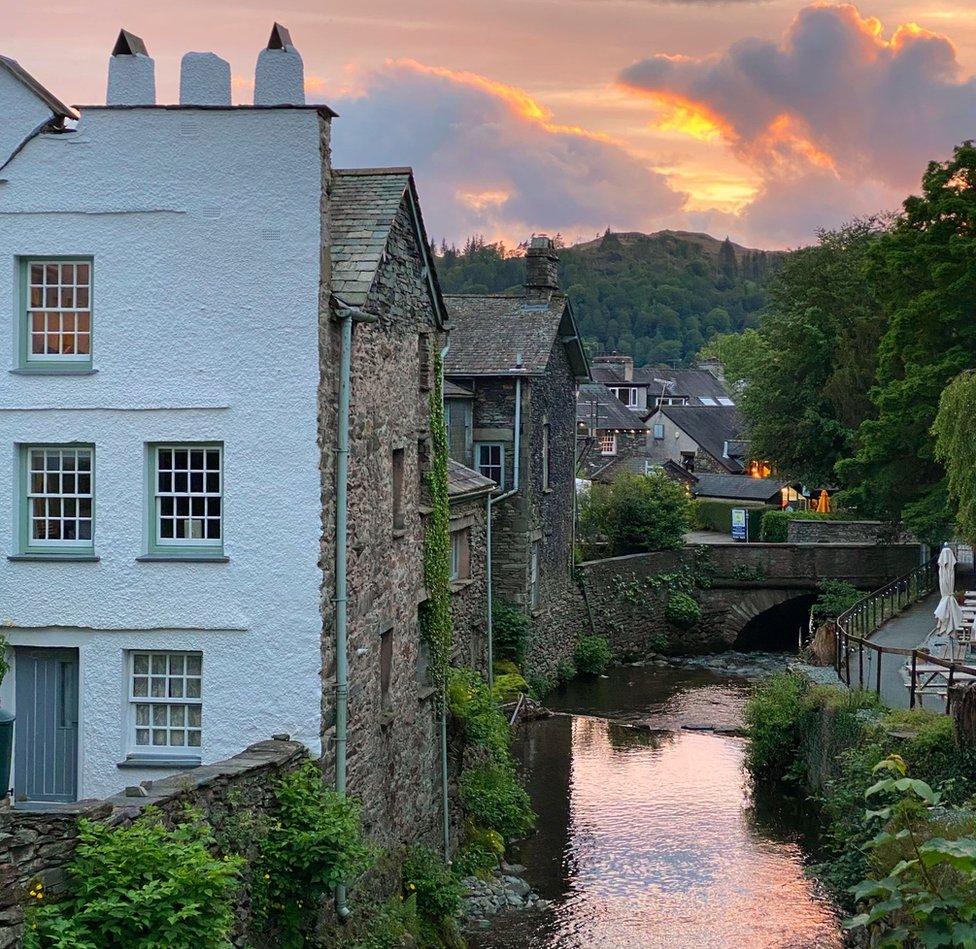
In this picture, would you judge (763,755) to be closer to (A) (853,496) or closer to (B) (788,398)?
(A) (853,496)

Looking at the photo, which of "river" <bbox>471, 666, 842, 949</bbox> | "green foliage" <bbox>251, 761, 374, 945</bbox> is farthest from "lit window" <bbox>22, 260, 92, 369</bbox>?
"river" <bbox>471, 666, 842, 949</bbox>

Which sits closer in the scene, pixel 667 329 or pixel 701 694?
pixel 701 694

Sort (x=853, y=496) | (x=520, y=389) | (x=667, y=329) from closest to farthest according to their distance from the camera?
1. (x=520, y=389)
2. (x=853, y=496)
3. (x=667, y=329)

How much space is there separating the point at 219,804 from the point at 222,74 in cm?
816

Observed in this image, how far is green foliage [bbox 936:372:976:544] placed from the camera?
27.1m

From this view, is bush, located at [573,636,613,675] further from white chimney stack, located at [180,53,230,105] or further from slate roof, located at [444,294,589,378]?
white chimney stack, located at [180,53,230,105]

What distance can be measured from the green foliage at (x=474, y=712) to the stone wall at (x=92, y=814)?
312 inches

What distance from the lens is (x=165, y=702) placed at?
16.1 meters

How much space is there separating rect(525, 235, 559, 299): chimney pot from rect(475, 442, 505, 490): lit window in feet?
15.2

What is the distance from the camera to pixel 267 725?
15.7 m

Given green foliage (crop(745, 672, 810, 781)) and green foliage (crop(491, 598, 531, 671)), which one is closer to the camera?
green foliage (crop(745, 672, 810, 781))

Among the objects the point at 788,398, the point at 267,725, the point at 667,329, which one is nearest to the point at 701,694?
the point at 788,398

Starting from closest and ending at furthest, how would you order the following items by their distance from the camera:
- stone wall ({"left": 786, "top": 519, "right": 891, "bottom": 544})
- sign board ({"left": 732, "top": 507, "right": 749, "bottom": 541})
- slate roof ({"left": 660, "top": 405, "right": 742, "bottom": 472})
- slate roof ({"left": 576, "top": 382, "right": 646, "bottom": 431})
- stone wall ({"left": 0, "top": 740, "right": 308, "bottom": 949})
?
stone wall ({"left": 0, "top": 740, "right": 308, "bottom": 949})
stone wall ({"left": 786, "top": 519, "right": 891, "bottom": 544})
sign board ({"left": 732, "top": 507, "right": 749, "bottom": 541})
slate roof ({"left": 576, "top": 382, "right": 646, "bottom": 431})
slate roof ({"left": 660, "top": 405, "right": 742, "bottom": 472})

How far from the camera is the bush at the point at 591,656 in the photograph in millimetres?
40062
